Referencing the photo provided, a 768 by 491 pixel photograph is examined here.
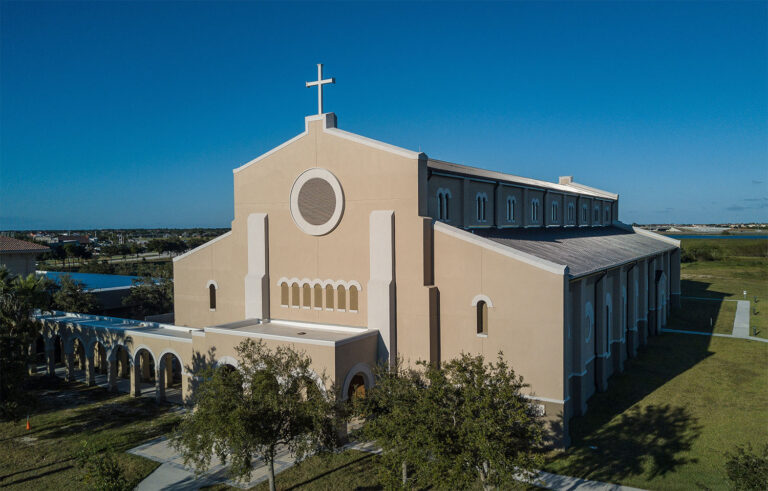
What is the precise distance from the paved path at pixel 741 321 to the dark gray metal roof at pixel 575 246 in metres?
8.63

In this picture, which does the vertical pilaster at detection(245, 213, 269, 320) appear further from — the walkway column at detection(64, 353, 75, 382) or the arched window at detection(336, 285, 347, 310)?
the walkway column at detection(64, 353, 75, 382)

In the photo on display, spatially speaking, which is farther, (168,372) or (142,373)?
(142,373)

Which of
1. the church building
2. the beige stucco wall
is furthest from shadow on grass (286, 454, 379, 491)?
the beige stucco wall

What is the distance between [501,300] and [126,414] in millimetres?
19641

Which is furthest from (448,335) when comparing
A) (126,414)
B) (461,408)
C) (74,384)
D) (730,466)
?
(74,384)

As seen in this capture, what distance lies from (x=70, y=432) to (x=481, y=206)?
2435 cm

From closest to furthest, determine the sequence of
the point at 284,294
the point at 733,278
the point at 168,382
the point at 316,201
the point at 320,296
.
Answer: the point at 316,201, the point at 320,296, the point at 284,294, the point at 168,382, the point at 733,278

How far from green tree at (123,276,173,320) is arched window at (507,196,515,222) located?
104 ft

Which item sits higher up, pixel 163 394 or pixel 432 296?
pixel 432 296

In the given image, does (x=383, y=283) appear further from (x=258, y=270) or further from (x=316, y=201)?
(x=258, y=270)

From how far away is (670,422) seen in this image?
23.5 m

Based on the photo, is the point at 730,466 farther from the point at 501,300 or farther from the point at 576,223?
the point at 576,223

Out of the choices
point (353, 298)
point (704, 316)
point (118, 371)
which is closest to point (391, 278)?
point (353, 298)

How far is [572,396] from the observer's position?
2391 centimetres
